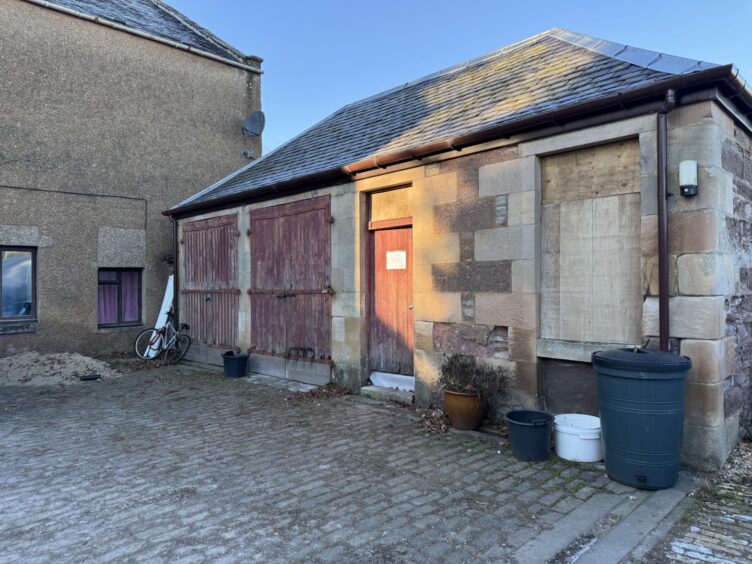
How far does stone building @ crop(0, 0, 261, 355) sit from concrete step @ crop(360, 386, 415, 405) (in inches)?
271

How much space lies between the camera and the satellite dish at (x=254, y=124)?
13.8 m

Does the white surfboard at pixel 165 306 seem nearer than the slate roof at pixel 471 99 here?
No

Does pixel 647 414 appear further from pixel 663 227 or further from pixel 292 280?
pixel 292 280

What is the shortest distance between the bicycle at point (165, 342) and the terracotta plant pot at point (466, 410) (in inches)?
290

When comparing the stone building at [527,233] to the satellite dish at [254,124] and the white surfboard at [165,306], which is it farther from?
the satellite dish at [254,124]

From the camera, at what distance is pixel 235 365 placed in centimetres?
945

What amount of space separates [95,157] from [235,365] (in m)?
5.65

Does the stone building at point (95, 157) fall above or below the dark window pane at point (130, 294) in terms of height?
above

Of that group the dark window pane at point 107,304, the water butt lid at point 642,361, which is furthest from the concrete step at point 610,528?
the dark window pane at point 107,304

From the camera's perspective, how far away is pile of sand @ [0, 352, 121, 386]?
31.2 feet

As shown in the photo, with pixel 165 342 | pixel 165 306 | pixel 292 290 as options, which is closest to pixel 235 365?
pixel 292 290

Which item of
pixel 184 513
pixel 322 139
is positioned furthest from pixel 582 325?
pixel 322 139

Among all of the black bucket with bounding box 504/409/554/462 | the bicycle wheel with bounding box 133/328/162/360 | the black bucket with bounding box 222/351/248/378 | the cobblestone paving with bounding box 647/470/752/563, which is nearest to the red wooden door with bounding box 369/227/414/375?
the black bucket with bounding box 504/409/554/462

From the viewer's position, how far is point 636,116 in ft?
16.3
